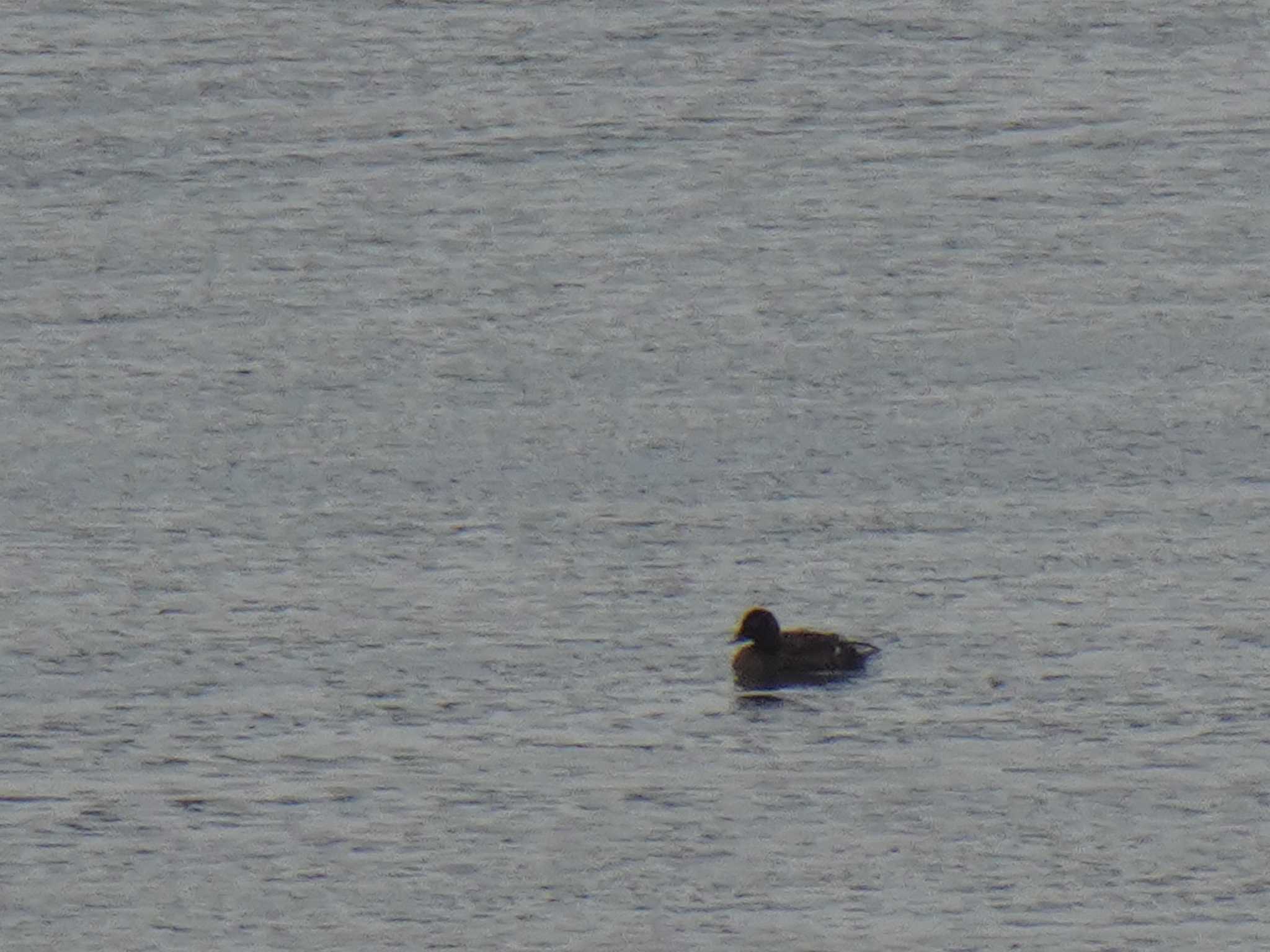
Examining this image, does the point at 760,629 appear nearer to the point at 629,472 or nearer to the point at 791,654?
the point at 791,654

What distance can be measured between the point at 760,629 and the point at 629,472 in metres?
3.75

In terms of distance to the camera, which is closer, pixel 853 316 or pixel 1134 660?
pixel 1134 660

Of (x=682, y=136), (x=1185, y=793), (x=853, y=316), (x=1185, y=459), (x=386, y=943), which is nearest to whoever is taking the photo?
(x=386, y=943)

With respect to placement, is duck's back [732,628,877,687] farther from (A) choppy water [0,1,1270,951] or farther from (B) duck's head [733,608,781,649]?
(A) choppy water [0,1,1270,951]

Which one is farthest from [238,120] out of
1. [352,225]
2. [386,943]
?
[386,943]

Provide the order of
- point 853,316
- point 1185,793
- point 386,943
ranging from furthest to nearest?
point 853,316 < point 1185,793 < point 386,943

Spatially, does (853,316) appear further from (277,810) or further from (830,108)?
(277,810)

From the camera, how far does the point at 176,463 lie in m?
27.4

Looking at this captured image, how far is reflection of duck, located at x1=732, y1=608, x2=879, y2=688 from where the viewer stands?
76.0 ft

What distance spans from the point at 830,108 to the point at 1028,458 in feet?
32.5

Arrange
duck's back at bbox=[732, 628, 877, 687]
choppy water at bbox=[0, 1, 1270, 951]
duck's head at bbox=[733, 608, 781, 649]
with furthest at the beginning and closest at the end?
duck's head at bbox=[733, 608, 781, 649]
duck's back at bbox=[732, 628, 877, 687]
choppy water at bbox=[0, 1, 1270, 951]

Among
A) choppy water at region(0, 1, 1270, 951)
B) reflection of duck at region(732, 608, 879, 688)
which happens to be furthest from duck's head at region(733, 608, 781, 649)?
choppy water at region(0, 1, 1270, 951)

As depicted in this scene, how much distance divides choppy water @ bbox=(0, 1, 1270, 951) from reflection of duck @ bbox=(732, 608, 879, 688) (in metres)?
0.18

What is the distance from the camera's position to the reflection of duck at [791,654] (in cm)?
2316
